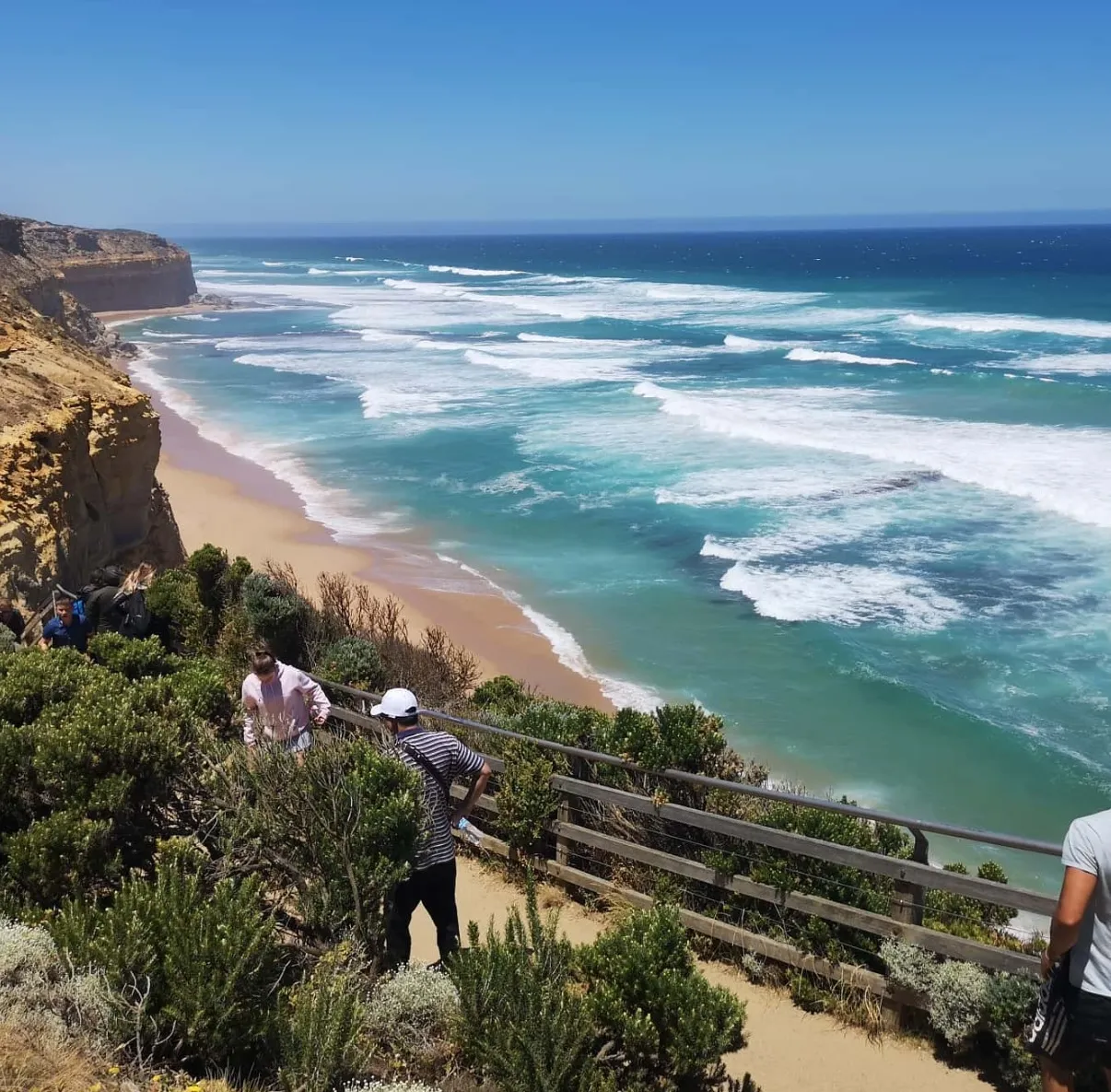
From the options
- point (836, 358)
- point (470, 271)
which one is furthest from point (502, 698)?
point (470, 271)

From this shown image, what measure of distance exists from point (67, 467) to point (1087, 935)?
38.6 ft

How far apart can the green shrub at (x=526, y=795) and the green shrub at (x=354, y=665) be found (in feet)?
10.3

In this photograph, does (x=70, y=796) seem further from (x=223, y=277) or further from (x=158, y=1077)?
(x=223, y=277)

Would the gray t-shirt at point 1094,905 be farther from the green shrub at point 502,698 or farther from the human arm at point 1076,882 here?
the green shrub at point 502,698

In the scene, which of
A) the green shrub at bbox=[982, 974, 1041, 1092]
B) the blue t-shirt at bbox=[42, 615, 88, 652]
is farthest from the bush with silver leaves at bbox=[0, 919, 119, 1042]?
the blue t-shirt at bbox=[42, 615, 88, 652]

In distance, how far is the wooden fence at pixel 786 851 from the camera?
4891 mm

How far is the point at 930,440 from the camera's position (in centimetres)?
2842

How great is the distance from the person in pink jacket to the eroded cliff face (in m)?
4.77

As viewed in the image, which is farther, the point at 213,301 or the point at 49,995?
the point at 213,301

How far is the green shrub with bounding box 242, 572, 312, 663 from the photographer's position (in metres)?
11.3

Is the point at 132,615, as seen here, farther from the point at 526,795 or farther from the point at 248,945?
the point at 248,945

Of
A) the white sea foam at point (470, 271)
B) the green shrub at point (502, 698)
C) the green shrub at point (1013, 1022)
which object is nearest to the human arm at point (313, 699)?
the green shrub at point (502, 698)

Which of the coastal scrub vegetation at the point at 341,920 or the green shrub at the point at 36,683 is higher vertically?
the green shrub at the point at 36,683

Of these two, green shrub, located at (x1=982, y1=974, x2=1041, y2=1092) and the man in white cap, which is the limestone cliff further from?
green shrub, located at (x1=982, y1=974, x2=1041, y2=1092)
